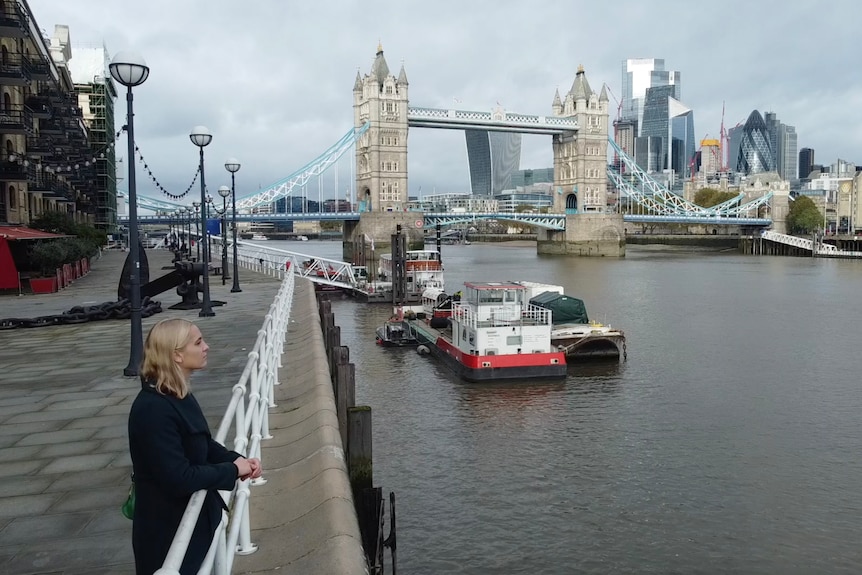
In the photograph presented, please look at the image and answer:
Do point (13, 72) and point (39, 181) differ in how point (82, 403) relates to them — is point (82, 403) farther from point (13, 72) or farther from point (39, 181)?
point (39, 181)

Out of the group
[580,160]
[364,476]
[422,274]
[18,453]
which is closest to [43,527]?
[18,453]

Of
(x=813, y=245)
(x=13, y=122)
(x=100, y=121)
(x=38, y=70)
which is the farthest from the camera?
(x=813, y=245)

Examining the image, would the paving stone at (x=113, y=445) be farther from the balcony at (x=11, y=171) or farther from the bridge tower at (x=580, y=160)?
the bridge tower at (x=580, y=160)

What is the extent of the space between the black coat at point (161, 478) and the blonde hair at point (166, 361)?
0.04m

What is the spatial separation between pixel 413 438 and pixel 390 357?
10.7 metres

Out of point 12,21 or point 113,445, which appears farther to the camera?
point 12,21

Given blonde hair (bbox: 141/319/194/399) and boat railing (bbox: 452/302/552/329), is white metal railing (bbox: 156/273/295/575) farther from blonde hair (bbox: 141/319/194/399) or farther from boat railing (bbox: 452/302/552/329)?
boat railing (bbox: 452/302/552/329)

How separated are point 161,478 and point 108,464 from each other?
426 cm

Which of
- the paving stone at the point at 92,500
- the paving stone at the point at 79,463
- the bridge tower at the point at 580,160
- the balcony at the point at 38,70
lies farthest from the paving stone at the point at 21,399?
the bridge tower at the point at 580,160

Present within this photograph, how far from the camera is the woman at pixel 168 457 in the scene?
3.30 m

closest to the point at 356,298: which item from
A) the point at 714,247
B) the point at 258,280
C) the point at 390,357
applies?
the point at 258,280

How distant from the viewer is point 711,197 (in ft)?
505

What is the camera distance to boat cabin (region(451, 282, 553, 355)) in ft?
82.1

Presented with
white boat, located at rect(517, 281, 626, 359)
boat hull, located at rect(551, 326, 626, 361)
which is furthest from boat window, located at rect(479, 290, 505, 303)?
boat hull, located at rect(551, 326, 626, 361)
